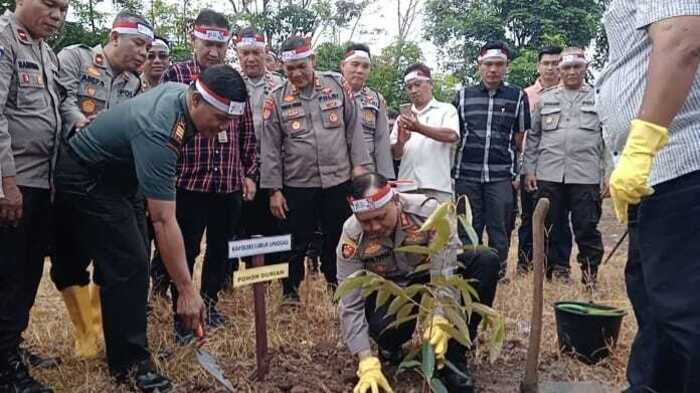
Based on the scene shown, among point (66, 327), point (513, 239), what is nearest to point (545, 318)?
point (66, 327)

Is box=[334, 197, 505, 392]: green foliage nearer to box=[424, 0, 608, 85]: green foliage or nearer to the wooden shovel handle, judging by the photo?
the wooden shovel handle

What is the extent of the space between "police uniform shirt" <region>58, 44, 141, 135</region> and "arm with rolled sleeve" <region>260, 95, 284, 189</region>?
1.01m

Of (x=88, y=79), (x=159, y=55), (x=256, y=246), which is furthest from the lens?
(x=159, y=55)

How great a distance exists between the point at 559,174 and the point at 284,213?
7.29 feet

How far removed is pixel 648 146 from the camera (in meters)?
1.84

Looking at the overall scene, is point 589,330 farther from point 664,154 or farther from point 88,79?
point 88,79

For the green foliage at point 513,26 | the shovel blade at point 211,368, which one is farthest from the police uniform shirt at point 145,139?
the green foliage at point 513,26

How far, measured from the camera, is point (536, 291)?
113 inches

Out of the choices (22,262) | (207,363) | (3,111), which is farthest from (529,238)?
(3,111)

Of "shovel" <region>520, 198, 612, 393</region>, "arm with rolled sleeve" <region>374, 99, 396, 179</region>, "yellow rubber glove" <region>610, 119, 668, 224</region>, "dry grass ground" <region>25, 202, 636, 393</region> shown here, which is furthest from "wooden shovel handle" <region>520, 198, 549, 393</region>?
"arm with rolled sleeve" <region>374, 99, 396, 179</region>

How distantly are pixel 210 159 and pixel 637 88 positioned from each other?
2.49 meters

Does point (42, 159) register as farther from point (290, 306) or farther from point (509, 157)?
point (509, 157)

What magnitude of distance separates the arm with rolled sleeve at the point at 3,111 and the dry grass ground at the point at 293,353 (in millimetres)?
1053

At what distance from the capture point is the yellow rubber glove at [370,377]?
110 inches
